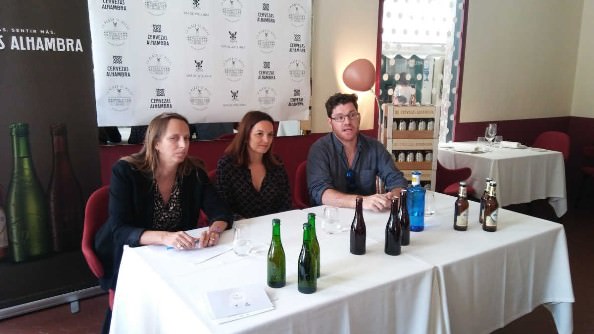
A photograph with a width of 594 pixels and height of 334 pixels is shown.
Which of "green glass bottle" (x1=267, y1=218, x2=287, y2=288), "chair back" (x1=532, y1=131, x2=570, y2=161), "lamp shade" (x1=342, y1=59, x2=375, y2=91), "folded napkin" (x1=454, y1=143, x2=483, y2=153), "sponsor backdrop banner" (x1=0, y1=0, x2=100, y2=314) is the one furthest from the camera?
"chair back" (x1=532, y1=131, x2=570, y2=161)

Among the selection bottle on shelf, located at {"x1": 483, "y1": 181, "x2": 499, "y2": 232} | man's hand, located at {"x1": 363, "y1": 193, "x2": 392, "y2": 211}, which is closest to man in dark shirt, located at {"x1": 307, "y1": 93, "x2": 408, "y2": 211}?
man's hand, located at {"x1": 363, "y1": 193, "x2": 392, "y2": 211}

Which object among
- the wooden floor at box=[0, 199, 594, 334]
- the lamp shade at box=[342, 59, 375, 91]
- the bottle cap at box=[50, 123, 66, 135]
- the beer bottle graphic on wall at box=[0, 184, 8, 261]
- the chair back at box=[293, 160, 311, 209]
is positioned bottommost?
the wooden floor at box=[0, 199, 594, 334]

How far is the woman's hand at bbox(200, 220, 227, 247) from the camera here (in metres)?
1.71

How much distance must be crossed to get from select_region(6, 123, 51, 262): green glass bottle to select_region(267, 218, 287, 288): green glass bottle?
1785 millimetres

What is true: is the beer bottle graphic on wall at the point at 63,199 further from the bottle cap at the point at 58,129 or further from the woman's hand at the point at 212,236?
the woman's hand at the point at 212,236

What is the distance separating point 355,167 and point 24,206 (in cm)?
190

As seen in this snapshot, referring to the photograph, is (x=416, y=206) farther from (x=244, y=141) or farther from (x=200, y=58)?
(x=200, y=58)

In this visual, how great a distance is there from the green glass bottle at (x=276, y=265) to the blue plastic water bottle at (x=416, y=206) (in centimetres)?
74

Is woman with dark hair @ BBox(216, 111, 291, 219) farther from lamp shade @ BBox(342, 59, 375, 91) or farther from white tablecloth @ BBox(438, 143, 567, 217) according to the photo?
white tablecloth @ BBox(438, 143, 567, 217)

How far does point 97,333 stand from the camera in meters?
2.51

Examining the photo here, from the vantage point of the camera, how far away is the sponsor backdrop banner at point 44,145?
240 centimetres

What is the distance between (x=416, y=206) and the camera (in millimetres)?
1947

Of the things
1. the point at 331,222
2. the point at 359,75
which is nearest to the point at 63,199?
the point at 331,222

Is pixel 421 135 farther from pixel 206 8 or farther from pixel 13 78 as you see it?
pixel 13 78
